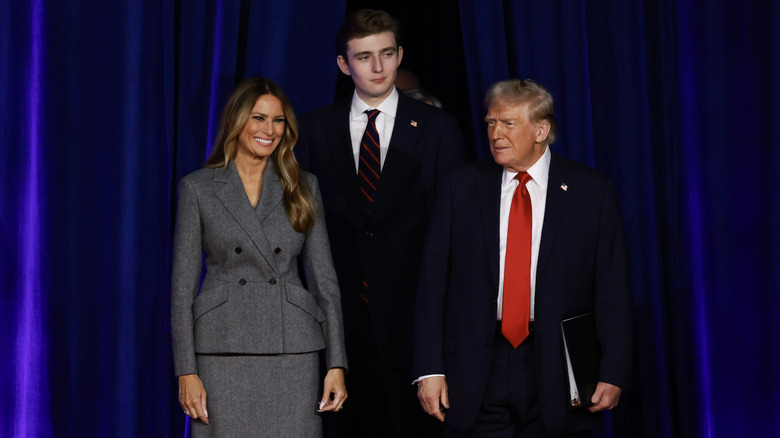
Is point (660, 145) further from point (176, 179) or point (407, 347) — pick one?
point (176, 179)

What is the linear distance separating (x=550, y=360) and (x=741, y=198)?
1.44m

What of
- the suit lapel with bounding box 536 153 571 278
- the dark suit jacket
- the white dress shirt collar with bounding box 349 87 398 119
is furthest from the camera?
the white dress shirt collar with bounding box 349 87 398 119

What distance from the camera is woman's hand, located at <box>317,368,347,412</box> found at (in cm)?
246

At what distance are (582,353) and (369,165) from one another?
3.28 feet

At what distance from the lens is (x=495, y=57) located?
11.3 feet

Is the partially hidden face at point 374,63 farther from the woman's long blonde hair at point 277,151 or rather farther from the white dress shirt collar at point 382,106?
the woman's long blonde hair at point 277,151

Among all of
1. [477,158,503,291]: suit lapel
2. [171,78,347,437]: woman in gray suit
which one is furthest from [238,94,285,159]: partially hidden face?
[477,158,503,291]: suit lapel

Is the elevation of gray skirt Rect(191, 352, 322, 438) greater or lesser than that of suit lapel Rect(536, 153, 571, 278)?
lesser

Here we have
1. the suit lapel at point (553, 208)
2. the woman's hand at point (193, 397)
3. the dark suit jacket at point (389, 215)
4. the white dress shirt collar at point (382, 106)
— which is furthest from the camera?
the white dress shirt collar at point (382, 106)

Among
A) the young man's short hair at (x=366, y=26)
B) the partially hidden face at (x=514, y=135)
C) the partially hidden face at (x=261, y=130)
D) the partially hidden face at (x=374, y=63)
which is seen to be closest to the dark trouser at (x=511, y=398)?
the partially hidden face at (x=514, y=135)

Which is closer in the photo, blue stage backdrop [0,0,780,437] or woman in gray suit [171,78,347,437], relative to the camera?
woman in gray suit [171,78,347,437]

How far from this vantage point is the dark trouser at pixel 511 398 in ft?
7.93

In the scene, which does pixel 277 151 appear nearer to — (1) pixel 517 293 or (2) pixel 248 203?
(2) pixel 248 203

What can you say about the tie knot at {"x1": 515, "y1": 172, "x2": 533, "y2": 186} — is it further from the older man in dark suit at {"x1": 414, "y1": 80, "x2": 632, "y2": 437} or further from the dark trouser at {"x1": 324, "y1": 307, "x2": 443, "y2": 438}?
the dark trouser at {"x1": 324, "y1": 307, "x2": 443, "y2": 438}
